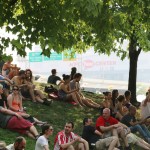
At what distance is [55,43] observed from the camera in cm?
1034

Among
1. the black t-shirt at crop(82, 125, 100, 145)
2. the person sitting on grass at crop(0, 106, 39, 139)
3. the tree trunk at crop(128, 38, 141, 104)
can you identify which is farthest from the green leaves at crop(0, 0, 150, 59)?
the tree trunk at crop(128, 38, 141, 104)

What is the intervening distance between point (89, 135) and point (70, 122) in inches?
53.5

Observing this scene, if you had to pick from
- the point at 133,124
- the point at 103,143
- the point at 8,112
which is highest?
the point at 8,112

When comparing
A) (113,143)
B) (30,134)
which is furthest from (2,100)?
(113,143)

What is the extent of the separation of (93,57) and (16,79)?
54.0 metres

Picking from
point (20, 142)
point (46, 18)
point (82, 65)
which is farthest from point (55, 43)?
point (82, 65)

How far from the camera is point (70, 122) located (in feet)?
36.8

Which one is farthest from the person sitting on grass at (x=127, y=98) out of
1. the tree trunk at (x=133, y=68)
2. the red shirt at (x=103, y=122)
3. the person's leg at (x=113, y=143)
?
the person's leg at (x=113, y=143)

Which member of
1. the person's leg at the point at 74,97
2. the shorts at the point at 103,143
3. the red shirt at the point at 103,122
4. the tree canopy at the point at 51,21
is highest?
the tree canopy at the point at 51,21

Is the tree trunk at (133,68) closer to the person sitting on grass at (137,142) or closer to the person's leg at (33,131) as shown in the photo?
the person sitting on grass at (137,142)

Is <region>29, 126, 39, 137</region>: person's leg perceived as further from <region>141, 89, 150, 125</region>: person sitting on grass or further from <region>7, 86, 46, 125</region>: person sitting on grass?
<region>141, 89, 150, 125</region>: person sitting on grass

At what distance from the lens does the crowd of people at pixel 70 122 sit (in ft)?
36.2

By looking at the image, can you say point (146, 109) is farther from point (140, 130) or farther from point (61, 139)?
point (61, 139)

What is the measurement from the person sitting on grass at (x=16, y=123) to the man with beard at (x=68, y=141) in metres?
1.25
